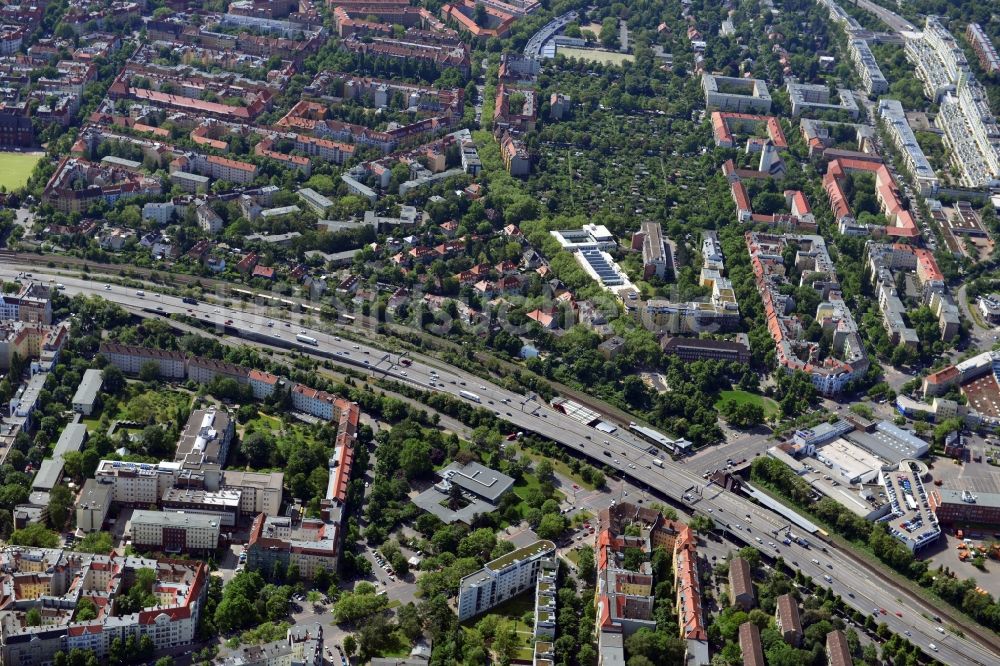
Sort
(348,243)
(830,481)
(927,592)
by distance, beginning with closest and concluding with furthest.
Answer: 1. (927,592)
2. (830,481)
3. (348,243)

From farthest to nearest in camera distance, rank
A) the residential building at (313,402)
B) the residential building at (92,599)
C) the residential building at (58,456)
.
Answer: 1. the residential building at (313,402)
2. the residential building at (58,456)
3. the residential building at (92,599)

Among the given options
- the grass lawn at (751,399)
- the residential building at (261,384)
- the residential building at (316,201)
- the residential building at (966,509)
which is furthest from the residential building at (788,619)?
the residential building at (316,201)

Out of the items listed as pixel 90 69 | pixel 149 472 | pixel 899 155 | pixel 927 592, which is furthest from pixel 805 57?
pixel 149 472

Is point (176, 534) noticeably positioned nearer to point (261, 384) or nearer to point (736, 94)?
point (261, 384)

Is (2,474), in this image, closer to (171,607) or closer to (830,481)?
(171,607)

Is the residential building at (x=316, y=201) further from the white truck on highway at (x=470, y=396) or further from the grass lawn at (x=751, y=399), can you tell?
the grass lawn at (x=751, y=399)
